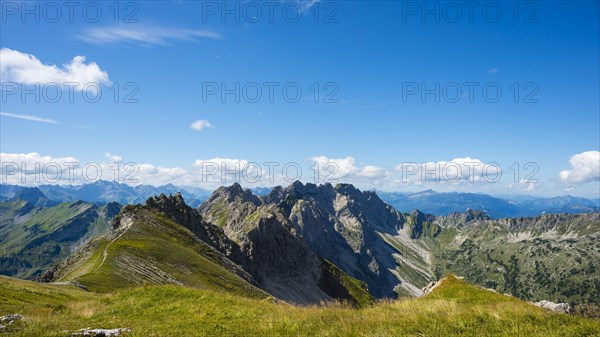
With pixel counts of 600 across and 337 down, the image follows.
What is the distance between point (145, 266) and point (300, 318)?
55.3 meters

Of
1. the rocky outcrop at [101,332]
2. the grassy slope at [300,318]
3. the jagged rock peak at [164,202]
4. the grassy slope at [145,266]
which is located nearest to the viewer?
the grassy slope at [300,318]

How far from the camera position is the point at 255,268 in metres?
178

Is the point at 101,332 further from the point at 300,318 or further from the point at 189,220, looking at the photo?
the point at 189,220

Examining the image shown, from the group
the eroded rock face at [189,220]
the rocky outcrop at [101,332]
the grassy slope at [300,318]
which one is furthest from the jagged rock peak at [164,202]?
the rocky outcrop at [101,332]

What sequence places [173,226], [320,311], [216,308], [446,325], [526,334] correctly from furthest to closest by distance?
[173,226] → [216,308] → [320,311] → [446,325] → [526,334]

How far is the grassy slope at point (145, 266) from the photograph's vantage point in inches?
2183

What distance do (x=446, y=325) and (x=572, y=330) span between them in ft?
14.6

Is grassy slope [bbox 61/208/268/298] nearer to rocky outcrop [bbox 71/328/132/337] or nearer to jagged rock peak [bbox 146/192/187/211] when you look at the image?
jagged rock peak [bbox 146/192/187/211]

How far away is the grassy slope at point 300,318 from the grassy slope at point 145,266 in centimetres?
2983

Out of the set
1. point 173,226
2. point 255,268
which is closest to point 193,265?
point 173,226

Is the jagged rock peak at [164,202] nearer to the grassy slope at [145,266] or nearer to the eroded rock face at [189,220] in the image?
the eroded rock face at [189,220]

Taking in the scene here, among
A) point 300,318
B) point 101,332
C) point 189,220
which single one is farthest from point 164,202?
point 300,318

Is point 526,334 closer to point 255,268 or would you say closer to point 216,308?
point 216,308

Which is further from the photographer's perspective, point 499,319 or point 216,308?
point 216,308
